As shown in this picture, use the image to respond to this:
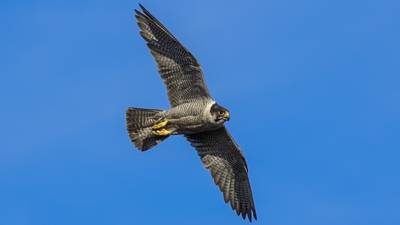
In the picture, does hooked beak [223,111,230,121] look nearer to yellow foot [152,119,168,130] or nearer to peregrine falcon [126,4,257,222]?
peregrine falcon [126,4,257,222]

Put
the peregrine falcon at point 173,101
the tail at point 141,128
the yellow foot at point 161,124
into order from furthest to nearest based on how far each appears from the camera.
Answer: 1. the tail at point 141,128
2. the yellow foot at point 161,124
3. the peregrine falcon at point 173,101

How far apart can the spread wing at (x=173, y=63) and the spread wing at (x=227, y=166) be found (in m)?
1.86

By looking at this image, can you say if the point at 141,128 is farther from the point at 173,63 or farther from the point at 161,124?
the point at 173,63

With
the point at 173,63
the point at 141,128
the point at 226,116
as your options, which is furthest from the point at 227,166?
the point at 173,63

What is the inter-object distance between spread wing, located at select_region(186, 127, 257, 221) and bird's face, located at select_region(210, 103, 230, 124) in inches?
72.0

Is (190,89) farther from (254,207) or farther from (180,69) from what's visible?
(254,207)

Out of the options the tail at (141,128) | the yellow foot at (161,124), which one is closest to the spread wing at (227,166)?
the tail at (141,128)

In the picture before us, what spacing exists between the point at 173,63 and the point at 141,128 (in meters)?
1.86

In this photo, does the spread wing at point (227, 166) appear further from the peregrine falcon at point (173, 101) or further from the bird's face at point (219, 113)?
the bird's face at point (219, 113)

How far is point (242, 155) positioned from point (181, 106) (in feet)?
8.78

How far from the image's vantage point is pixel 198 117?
29.6 meters

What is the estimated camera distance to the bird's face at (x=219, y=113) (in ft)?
96.7

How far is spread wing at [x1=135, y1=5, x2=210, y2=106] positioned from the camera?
97.5 feet

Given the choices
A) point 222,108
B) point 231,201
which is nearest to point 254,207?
point 231,201
